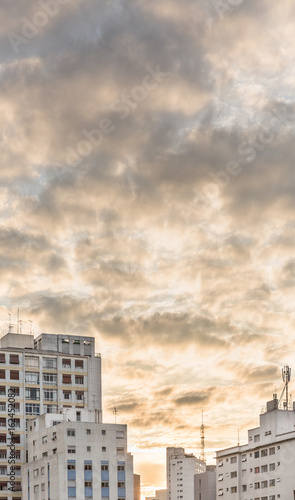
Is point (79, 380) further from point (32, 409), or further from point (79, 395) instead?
point (32, 409)

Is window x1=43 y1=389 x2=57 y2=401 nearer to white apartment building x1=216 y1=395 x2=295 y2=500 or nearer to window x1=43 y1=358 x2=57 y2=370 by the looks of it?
window x1=43 y1=358 x2=57 y2=370

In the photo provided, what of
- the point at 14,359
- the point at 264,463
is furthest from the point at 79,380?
the point at 264,463

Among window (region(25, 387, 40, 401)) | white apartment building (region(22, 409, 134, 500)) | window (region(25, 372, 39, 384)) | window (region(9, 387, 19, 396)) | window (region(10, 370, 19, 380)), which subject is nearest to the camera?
white apartment building (region(22, 409, 134, 500))

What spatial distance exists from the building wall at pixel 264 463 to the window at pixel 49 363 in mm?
41080

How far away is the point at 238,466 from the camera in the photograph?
575ft

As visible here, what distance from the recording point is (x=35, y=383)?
168m

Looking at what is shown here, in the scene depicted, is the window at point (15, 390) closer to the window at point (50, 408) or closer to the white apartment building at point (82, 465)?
the window at point (50, 408)

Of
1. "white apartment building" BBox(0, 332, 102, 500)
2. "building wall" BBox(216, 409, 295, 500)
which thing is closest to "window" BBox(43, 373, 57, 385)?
"white apartment building" BBox(0, 332, 102, 500)

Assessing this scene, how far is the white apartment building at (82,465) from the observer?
143 metres

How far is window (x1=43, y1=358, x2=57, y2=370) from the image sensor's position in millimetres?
169625

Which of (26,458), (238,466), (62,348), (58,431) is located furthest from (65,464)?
(238,466)

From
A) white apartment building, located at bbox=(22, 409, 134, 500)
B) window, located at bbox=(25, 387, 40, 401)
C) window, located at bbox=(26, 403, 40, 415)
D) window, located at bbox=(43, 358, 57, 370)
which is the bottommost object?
white apartment building, located at bbox=(22, 409, 134, 500)

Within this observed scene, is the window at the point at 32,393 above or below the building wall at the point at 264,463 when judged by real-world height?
above

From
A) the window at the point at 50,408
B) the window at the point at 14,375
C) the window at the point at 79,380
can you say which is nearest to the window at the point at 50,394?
the window at the point at 50,408
